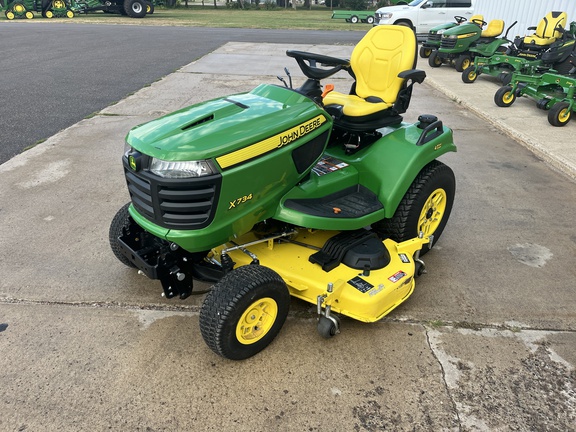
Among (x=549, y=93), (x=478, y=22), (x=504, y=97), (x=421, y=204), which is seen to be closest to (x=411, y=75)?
(x=421, y=204)

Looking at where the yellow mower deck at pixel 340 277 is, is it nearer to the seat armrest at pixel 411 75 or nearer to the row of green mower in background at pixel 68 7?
the seat armrest at pixel 411 75

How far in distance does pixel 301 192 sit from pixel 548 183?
3.35 meters

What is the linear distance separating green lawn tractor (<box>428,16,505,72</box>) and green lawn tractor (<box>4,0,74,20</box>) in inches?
836

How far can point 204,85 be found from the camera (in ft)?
29.8

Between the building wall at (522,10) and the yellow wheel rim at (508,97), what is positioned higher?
the building wall at (522,10)

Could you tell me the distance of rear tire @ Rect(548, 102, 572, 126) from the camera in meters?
6.45

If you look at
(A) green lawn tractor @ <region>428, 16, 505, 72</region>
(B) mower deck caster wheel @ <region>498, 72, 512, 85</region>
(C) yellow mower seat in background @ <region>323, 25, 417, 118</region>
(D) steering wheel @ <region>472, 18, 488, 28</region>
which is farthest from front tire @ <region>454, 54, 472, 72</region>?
(C) yellow mower seat in background @ <region>323, 25, 417, 118</region>

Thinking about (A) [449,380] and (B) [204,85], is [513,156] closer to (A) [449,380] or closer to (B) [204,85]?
(A) [449,380]

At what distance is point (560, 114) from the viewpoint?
256 inches

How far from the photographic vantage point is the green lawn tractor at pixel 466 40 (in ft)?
35.4

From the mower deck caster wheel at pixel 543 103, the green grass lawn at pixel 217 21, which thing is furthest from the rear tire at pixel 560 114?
the green grass lawn at pixel 217 21

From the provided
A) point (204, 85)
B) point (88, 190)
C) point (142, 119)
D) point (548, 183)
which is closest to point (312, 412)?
point (88, 190)

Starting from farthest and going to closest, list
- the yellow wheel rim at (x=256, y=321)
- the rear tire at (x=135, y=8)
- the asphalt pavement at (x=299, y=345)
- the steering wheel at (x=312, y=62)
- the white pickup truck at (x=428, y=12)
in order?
the rear tire at (x=135, y=8)
the white pickup truck at (x=428, y=12)
the steering wheel at (x=312, y=62)
the yellow wheel rim at (x=256, y=321)
the asphalt pavement at (x=299, y=345)

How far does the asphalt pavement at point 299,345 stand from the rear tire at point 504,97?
3.77m
